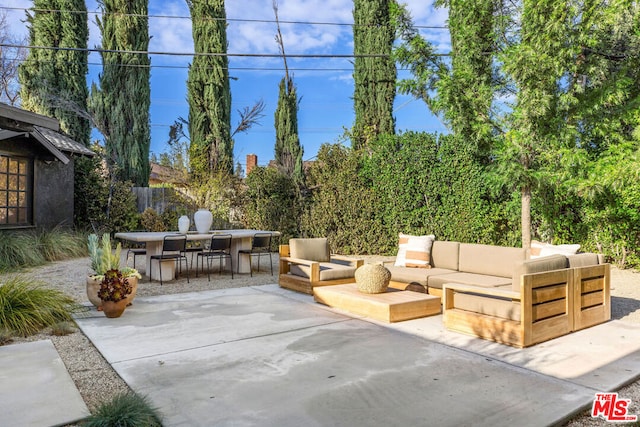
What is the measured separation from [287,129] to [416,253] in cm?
916

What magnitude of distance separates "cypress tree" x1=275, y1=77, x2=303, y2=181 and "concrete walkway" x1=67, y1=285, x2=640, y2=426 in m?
9.25

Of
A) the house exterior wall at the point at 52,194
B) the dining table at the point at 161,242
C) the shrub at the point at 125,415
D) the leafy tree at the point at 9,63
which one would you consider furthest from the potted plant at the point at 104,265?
the leafy tree at the point at 9,63

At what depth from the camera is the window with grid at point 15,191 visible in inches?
382

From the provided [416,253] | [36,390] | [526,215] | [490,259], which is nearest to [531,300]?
[490,259]

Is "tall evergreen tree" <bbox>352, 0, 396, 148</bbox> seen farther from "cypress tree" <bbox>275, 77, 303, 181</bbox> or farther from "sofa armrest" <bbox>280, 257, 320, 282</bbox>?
"sofa armrest" <bbox>280, 257, 320, 282</bbox>

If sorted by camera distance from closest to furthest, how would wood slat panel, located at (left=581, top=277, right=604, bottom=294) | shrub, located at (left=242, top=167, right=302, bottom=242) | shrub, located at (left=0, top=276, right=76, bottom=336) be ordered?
shrub, located at (left=0, top=276, right=76, bottom=336)
wood slat panel, located at (left=581, top=277, right=604, bottom=294)
shrub, located at (left=242, top=167, right=302, bottom=242)

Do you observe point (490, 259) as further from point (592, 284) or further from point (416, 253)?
point (592, 284)

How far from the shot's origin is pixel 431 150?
9258mm

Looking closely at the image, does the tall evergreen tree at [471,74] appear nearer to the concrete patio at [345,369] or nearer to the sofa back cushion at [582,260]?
the sofa back cushion at [582,260]

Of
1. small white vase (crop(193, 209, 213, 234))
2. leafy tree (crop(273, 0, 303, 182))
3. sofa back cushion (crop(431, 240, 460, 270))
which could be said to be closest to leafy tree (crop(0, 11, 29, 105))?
leafy tree (crop(273, 0, 303, 182))

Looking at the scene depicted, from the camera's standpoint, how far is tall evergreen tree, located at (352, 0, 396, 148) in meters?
12.7

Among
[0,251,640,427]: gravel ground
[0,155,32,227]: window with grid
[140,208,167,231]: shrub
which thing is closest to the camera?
[0,251,640,427]: gravel ground

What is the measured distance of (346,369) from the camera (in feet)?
10.8

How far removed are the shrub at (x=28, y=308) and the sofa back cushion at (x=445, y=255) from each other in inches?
180
